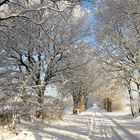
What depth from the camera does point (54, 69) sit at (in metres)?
27.5

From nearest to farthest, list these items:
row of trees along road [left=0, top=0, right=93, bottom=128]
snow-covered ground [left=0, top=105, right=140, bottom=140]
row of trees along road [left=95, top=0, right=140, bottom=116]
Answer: snow-covered ground [left=0, top=105, right=140, bottom=140], row of trees along road [left=0, top=0, right=93, bottom=128], row of trees along road [left=95, top=0, right=140, bottom=116]

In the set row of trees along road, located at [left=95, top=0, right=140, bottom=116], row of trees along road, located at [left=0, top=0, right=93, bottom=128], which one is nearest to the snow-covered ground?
row of trees along road, located at [left=0, top=0, right=93, bottom=128]

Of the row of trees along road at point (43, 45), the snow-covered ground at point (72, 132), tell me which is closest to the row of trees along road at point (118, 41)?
the row of trees along road at point (43, 45)

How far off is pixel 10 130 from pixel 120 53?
648 inches

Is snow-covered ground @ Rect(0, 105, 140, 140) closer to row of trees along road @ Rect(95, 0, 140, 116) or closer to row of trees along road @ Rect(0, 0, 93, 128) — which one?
row of trees along road @ Rect(0, 0, 93, 128)

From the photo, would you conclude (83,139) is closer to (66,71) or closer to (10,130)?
(10,130)

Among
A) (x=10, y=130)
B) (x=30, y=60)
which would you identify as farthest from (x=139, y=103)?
(x=10, y=130)

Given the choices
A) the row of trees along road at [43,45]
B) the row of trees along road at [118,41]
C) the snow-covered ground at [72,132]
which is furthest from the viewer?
the row of trees along road at [118,41]

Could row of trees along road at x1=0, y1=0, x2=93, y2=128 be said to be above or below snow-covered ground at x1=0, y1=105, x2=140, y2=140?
above

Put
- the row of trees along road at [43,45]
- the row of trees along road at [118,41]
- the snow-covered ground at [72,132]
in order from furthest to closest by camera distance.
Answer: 1. the row of trees along road at [118,41]
2. the row of trees along road at [43,45]
3. the snow-covered ground at [72,132]

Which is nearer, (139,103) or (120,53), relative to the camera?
(120,53)

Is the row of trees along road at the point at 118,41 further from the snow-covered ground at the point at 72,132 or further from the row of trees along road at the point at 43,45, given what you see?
the snow-covered ground at the point at 72,132

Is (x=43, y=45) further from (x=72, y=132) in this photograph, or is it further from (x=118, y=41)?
(x=72, y=132)

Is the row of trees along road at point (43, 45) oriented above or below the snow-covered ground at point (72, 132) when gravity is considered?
above
